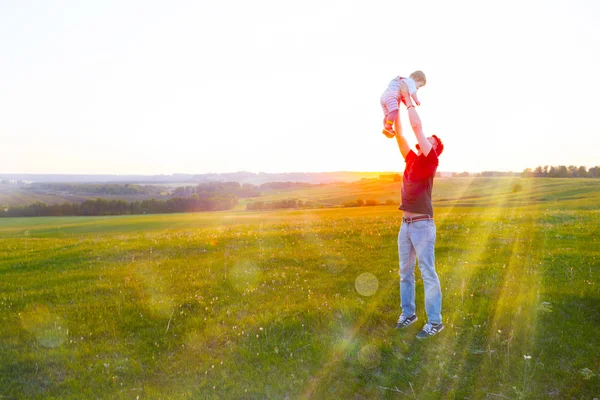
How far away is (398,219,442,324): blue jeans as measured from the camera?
671 centimetres

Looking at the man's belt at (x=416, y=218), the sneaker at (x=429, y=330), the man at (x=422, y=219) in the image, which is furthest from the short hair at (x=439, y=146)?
the sneaker at (x=429, y=330)

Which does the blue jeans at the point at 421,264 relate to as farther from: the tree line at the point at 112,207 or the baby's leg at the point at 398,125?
the tree line at the point at 112,207

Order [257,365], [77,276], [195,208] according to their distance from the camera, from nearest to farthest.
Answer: [257,365], [77,276], [195,208]

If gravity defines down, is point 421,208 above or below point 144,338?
above

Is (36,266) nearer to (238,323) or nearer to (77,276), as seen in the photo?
(77,276)

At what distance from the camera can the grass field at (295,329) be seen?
5.70 meters

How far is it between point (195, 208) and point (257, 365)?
8154 cm

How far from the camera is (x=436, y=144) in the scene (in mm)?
6797

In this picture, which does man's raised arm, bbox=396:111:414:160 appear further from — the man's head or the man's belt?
the man's belt

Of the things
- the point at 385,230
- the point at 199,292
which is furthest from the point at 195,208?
the point at 199,292

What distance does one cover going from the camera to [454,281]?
984 cm

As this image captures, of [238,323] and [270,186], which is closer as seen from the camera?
[238,323]

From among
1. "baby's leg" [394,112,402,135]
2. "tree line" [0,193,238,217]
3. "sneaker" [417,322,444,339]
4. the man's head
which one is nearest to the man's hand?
"baby's leg" [394,112,402,135]

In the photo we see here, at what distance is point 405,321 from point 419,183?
2.59m
